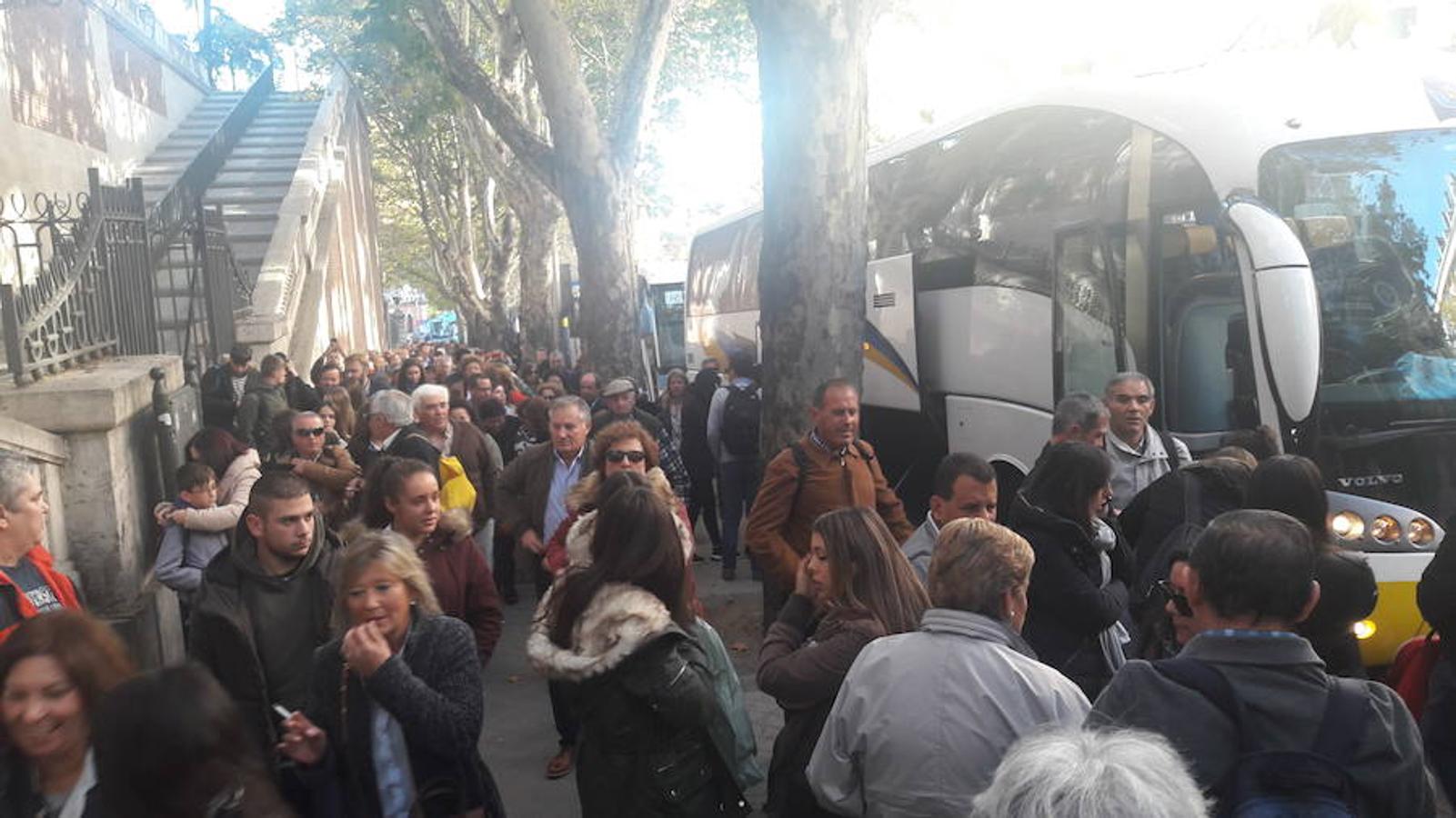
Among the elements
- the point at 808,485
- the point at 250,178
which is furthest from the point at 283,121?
the point at 808,485

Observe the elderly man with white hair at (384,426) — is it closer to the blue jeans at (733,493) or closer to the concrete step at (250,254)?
the blue jeans at (733,493)

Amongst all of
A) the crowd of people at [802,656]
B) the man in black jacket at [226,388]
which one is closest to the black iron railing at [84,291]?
the man in black jacket at [226,388]

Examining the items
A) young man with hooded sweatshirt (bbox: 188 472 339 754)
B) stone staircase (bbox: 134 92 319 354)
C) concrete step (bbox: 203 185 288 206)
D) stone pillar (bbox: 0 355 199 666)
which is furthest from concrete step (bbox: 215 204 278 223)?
young man with hooded sweatshirt (bbox: 188 472 339 754)

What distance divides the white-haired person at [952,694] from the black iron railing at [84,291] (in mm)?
5391

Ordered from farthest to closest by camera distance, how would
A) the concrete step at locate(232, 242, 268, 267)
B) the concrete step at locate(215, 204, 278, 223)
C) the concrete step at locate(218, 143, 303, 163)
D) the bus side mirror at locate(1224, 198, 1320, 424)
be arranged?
the concrete step at locate(218, 143, 303, 163), the concrete step at locate(215, 204, 278, 223), the concrete step at locate(232, 242, 268, 267), the bus side mirror at locate(1224, 198, 1320, 424)

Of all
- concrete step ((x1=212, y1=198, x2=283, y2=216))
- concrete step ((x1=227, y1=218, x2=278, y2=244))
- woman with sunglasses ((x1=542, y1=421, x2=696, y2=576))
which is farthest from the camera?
concrete step ((x1=212, y1=198, x2=283, y2=216))

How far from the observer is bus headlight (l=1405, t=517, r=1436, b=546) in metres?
6.26

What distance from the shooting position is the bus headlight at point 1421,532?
247 inches

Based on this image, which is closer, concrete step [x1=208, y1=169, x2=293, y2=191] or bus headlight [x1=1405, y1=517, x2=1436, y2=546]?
bus headlight [x1=1405, y1=517, x2=1436, y2=546]

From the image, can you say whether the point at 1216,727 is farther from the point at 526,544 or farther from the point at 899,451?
the point at 899,451

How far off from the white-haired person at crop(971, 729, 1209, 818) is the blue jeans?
8.19m

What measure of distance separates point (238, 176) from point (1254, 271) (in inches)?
806

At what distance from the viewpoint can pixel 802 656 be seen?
366 centimetres

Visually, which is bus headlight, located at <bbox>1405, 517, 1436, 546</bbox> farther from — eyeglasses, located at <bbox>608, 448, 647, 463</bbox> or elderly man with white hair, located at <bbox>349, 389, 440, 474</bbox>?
elderly man with white hair, located at <bbox>349, 389, 440, 474</bbox>
